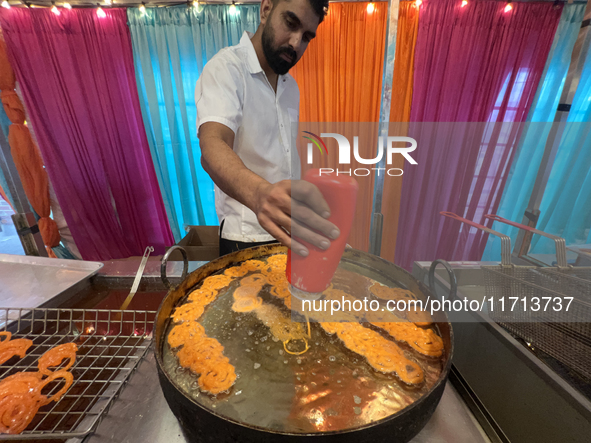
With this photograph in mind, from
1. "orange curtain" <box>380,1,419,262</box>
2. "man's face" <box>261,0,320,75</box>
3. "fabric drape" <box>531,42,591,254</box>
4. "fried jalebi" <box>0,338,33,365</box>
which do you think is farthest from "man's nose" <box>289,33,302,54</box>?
"fried jalebi" <box>0,338,33,365</box>

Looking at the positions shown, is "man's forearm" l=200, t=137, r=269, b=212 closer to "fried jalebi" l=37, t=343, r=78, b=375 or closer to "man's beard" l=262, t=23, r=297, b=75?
"man's beard" l=262, t=23, r=297, b=75

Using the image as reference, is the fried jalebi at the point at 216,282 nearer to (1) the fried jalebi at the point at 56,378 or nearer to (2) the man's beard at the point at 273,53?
(1) the fried jalebi at the point at 56,378

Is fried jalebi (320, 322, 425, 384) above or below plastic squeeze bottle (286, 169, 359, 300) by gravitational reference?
below

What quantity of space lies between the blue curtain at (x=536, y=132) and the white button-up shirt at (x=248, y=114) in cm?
131

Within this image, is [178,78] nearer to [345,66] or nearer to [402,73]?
[345,66]

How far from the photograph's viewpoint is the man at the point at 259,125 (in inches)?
25.3

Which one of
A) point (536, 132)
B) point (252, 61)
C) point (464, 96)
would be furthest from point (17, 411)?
point (464, 96)

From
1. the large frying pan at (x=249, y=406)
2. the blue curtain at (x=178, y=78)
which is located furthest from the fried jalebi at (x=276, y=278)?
the blue curtain at (x=178, y=78)

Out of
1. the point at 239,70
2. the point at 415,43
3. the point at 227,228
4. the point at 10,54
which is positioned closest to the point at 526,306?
the point at 227,228

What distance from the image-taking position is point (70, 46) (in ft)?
8.75

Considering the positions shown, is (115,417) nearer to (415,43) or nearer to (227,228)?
(227,228)

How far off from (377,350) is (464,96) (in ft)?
9.64

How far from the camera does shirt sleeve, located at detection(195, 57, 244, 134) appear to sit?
47.5 inches

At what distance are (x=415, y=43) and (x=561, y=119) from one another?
1590mm
